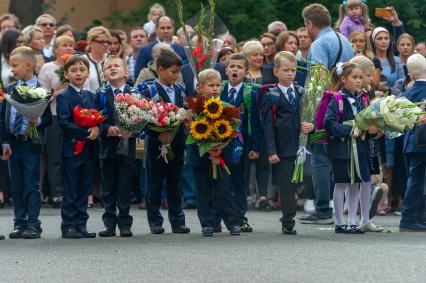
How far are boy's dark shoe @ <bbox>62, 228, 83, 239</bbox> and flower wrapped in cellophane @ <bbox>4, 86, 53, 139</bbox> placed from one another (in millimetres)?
1198

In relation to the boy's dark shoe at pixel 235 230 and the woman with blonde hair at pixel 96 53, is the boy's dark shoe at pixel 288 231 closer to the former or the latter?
the boy's dark shoe at pixel 235 230

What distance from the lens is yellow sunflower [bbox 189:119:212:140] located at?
1439cm

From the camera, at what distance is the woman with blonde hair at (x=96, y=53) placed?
18.6 meters

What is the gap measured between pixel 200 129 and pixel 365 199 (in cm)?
209

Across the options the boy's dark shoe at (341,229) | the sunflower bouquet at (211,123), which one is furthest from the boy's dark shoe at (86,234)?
the boy's dark shoe at (341,229)

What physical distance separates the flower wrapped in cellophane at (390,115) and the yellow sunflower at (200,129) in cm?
164

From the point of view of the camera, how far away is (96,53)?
62.2 feet

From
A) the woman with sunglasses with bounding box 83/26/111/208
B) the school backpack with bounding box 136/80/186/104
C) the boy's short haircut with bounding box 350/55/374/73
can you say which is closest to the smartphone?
the woman with sunglasses with bounding box 83/26/111/208

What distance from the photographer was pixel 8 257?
1302cm

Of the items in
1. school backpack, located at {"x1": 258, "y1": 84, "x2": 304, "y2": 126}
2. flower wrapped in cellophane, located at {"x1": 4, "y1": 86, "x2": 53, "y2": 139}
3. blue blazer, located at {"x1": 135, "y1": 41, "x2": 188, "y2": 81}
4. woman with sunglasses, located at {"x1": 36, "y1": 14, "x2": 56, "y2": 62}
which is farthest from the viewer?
woman with sunglasses, located at {"x1": 36, "y1": 14, "x2": 56, "y2": 62}

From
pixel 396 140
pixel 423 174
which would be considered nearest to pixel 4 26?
pixel 396 140

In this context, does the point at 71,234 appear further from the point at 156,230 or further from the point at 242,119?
→ the point at 242,119

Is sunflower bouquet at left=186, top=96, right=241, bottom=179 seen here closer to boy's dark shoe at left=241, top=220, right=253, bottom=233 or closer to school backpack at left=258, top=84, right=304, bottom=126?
school backpack at left=258, top=84, right=304, bottom=126

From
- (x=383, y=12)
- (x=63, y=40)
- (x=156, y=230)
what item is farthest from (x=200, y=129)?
(x=383, y=12)
